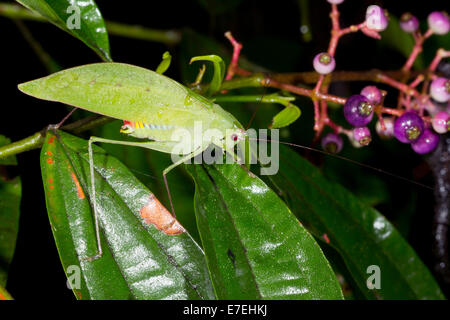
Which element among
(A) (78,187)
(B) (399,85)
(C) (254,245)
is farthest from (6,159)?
(B) (399,85)

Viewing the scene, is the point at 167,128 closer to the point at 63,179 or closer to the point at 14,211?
the point at 63,179

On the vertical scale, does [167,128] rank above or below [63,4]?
below

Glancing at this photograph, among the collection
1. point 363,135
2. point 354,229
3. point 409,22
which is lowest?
point 354,229

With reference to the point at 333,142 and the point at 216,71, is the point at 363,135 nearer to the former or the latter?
the point at 333,142

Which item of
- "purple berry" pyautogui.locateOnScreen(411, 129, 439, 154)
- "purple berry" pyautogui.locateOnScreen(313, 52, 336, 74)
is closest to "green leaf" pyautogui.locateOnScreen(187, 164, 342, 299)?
"purple berry" pyautogui.locateOnScreen(313, 52, 336, 74)

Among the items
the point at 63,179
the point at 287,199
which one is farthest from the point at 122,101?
the point at 287,199

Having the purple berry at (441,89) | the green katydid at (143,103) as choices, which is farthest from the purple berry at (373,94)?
the green katydid at (143,103)

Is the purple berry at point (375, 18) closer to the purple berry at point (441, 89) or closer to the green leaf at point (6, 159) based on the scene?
the purple berry at point (441, 89)

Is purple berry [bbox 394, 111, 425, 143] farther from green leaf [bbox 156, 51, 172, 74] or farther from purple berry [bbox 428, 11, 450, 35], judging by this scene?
green leaf [bbox 156, 51, 172, 74]
